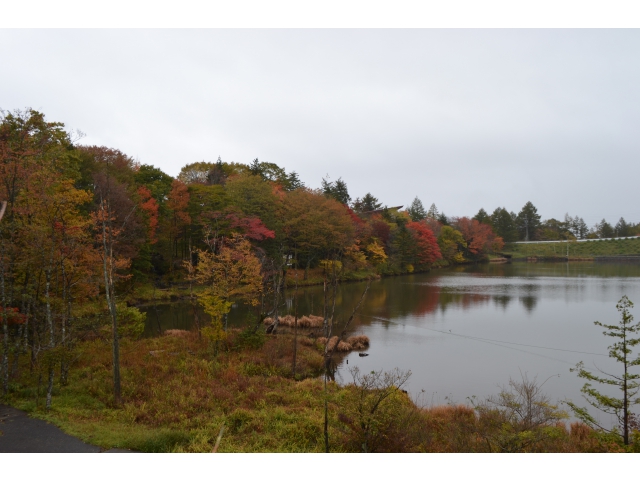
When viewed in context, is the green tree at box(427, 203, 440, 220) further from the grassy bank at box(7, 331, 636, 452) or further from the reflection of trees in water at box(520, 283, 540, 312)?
the grassy bank at box(7, 331, 636, 452)

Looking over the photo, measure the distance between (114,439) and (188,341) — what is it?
9137mm

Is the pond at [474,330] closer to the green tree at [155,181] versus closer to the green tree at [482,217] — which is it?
the green tree at [155,181]

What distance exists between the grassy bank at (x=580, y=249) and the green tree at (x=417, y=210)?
635 inches

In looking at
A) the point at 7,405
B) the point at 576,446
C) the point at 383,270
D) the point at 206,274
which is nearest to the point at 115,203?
the point at 206,274

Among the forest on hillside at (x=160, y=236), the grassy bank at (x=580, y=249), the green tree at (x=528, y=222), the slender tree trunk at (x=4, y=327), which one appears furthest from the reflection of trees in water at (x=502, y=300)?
the green tree at (x=528, y=222)

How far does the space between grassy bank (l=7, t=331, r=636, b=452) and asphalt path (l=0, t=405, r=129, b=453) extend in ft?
0.57

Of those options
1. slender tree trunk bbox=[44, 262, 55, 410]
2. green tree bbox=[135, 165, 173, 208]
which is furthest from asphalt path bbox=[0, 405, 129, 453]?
green tree bbox=[135, 165, 173, 208]

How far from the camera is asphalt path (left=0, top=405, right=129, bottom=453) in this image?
6.55 m

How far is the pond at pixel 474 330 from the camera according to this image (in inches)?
528

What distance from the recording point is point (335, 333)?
65.2ft

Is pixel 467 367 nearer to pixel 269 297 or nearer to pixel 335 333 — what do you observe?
pixel 335 333

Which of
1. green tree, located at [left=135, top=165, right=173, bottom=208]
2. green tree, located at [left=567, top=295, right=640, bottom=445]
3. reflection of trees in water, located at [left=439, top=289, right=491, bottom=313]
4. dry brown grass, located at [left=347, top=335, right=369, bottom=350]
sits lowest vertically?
dry brown grass, located at [left=347, top=335, right=369, bottom=350]

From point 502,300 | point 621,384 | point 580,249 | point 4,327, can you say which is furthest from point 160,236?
point 580,249

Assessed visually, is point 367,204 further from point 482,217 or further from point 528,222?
point 528,222
